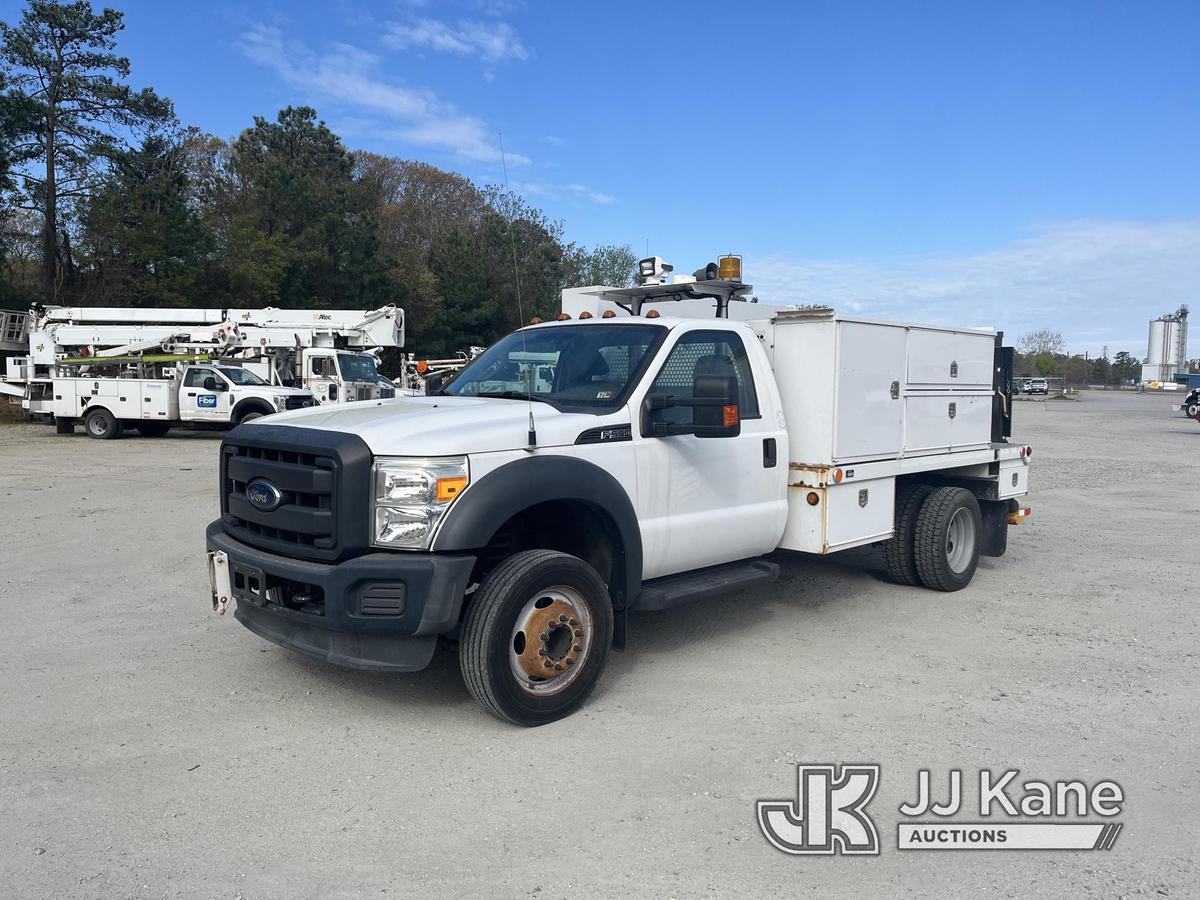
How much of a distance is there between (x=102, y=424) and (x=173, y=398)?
2199mm

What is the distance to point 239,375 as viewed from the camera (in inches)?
886

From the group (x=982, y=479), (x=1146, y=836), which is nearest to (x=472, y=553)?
(x=1146, y=836)

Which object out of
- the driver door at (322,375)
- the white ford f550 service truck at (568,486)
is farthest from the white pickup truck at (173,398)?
the white ford f550 service truck at (568,486)

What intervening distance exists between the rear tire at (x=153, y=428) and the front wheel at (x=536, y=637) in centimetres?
2142

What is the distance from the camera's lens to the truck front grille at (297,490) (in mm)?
4211

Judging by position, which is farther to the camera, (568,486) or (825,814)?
(568,486)

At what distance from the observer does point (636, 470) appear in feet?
16.3

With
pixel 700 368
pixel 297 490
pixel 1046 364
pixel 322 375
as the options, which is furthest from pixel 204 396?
pixel 1046 364

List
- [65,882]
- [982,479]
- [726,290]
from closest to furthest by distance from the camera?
[65,882] → [726,290] → [982,479]

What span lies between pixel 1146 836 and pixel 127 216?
39283 mm

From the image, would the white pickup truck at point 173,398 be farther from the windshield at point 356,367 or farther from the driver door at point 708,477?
the driver door at point 708,477

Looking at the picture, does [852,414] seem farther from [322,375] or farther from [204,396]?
[322,375]

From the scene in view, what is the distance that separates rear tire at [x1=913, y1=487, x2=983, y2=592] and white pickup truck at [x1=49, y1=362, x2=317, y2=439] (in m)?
17.3

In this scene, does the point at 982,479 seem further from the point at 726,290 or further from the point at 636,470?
the point at 636,470
